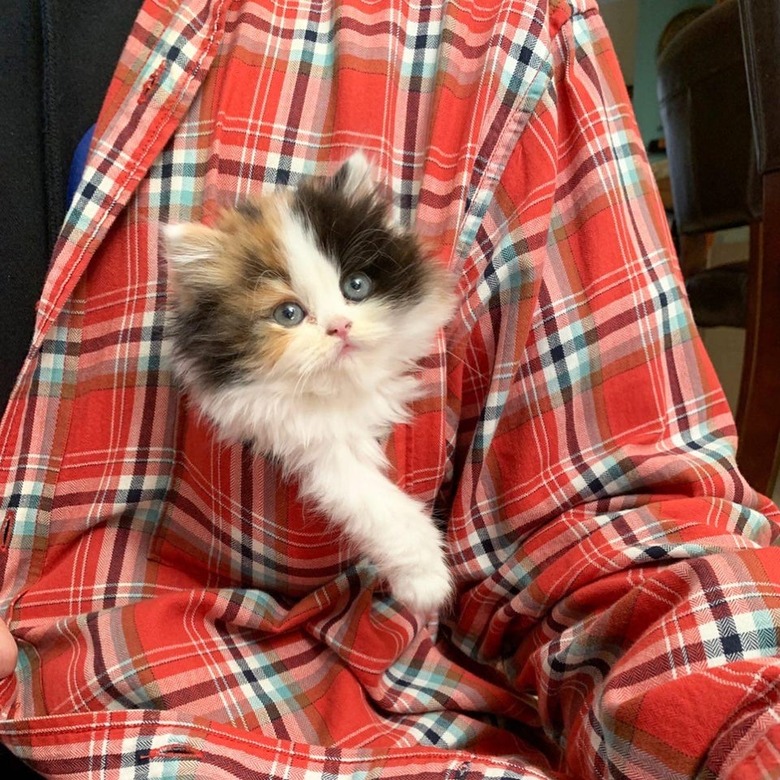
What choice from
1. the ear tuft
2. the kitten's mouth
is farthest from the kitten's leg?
the ear tuft

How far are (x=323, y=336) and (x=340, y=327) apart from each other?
0.05ft

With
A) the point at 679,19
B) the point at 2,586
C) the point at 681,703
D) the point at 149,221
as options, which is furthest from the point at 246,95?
the point at 679,19

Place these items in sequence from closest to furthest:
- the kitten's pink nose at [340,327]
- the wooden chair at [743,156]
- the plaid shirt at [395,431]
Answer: the kitten's pink nose at [340,327], the plaid shirt at [395,431], the wooden chair at [743,156]

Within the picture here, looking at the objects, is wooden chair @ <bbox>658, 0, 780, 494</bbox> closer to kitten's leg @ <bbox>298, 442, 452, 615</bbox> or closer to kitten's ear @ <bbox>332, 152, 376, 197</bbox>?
kitten's ear @ <bbox>332, 152, 376, 197</bbox>

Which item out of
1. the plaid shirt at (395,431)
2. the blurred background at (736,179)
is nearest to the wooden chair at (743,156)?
the blurred background at (736,179)

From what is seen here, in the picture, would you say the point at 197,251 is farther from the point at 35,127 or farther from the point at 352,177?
the point at 35,127

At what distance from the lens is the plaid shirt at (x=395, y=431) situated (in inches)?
28.5

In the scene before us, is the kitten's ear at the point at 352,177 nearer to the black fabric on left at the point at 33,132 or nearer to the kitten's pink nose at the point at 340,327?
the kitten's pink nose at the point at 340,327

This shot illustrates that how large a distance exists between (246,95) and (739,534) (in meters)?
0.69

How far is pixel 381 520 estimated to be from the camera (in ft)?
2.24

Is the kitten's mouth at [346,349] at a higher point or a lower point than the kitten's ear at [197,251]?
lower

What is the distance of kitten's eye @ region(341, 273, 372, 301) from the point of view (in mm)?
650

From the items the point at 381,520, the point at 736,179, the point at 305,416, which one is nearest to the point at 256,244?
the point at 305,416

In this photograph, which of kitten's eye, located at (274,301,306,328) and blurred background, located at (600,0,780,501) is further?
blurred background, located at (600,0,780,501)
